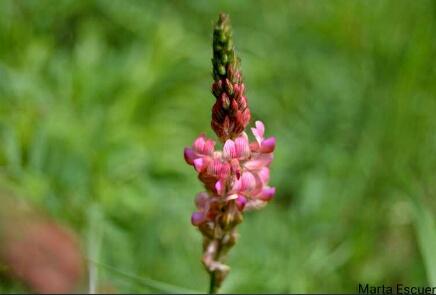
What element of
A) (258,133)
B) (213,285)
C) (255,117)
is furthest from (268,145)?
(255,117)

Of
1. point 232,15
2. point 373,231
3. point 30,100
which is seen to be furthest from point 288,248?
point 232,15

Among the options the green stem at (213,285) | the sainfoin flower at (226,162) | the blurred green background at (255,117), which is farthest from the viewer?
the blurred green background at (255,117)

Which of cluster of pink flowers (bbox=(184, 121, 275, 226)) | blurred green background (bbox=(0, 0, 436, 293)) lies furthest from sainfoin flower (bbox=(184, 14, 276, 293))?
blurred green background (bbox=(0, 0, 436, 293))

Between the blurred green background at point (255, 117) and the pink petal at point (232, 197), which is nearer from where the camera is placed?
the pink petal at point (232, 197)

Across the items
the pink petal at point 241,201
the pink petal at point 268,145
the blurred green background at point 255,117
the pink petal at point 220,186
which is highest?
the blurred green background at point 255,117

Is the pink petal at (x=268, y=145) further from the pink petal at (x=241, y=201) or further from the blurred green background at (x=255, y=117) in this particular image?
the blurred green background at (x=255, y=117)

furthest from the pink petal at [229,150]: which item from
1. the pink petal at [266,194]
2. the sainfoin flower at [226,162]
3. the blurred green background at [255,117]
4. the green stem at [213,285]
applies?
the blurred green background at [255,117]

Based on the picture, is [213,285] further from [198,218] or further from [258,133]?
[258,133]

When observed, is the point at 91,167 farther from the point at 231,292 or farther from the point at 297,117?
the point at 297,117
